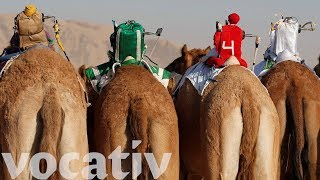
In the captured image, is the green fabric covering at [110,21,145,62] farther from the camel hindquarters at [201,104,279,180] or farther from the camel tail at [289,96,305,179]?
the camel tail at [289,96,305,179]

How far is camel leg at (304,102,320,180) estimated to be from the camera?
8.48 metres

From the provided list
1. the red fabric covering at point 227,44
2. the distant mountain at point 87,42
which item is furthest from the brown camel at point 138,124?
the distant mountain at point 87,42

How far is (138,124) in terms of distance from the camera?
23.6ft

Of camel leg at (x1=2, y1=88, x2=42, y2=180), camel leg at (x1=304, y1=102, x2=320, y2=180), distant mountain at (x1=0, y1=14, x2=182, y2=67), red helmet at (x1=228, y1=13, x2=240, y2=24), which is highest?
red helmet at (x1=228, y1=13, x2=240, y2=24)

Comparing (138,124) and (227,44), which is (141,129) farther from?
(227,44)

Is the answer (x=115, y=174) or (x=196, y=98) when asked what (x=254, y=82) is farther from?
(x=115, y=174)

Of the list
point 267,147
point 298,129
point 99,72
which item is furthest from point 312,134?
point 99,72

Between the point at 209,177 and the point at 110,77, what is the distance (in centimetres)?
175

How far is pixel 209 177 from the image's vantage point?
24.5 feet

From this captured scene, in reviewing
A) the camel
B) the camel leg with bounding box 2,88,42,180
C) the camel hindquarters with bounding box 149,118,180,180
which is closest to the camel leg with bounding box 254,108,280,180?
the camel

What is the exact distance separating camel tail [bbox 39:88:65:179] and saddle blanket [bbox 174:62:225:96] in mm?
1785

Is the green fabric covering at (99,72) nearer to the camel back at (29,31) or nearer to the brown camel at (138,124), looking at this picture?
the camel back at (29,31)

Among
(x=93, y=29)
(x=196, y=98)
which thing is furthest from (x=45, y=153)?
(x=93, y=29)

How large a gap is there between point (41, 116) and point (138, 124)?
0.94 metres
